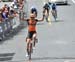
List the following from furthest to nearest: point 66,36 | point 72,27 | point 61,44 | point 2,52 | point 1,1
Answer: point 1,1 → point 72,27 → point 66,36 → point 61,44 → point 2,52

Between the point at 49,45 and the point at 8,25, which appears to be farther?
the point at 8,25

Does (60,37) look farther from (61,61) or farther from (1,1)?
(1,1)

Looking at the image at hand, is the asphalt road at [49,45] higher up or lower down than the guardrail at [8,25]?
lower down

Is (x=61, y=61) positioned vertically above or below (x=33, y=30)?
below

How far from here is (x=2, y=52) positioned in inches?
894

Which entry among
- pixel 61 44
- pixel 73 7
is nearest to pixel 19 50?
pixel 61 44

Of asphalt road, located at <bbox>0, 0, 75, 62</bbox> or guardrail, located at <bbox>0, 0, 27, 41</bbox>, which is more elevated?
guardrail, located at <bbox>0, 0, 27, 41</bbox>

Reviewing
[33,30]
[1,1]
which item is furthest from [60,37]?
[1,1]

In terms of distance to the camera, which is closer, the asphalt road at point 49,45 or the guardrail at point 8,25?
Answer: the asphalt road at point 49,45

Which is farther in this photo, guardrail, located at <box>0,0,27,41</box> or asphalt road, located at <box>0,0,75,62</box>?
guardrail, located at <box>0,0,27,41</box>

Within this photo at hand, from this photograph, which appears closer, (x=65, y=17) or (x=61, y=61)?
(x=61, y=61)

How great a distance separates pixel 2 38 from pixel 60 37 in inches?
143

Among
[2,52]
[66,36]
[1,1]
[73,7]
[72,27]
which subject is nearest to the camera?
[2,52]

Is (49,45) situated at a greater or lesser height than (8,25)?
lesser
